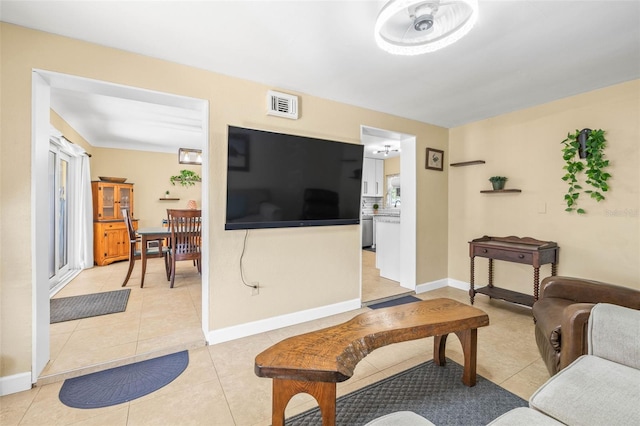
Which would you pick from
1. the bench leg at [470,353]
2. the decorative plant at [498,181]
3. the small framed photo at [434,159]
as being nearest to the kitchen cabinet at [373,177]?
the small framed photo at [434,159]

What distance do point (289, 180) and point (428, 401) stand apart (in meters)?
2.03

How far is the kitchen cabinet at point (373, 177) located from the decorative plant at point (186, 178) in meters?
4.25

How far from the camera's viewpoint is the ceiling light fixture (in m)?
1.46

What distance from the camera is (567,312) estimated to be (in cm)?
162

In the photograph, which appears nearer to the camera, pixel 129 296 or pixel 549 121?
pixel 549 121

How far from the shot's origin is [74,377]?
1948 millimetres

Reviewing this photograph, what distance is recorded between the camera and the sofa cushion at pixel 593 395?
1.04m

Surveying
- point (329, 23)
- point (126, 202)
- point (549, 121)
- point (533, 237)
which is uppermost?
point (329, 23)

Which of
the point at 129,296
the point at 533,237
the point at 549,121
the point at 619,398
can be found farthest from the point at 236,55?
the point at 533,237

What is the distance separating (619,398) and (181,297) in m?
3.83

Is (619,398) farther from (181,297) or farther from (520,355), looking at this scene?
(181,297)

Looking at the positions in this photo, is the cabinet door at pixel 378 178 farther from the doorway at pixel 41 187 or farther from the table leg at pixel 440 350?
the doorway at pixel 41 187

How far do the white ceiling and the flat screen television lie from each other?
0.59m

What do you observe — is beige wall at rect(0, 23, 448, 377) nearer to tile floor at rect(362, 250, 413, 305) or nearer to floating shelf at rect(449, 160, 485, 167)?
floating shelf at rect(449, 160, 485, 167)
